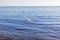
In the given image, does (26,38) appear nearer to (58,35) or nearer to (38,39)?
(38,39)

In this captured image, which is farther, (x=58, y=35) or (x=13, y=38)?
(x=58, y=35)

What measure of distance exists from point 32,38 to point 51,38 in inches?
25.1

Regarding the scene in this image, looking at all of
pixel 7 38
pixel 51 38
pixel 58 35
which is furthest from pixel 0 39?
pixel 58 35

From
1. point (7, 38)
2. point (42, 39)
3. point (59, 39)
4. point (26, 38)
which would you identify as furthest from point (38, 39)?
point (7, 38)

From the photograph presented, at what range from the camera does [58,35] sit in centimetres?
459

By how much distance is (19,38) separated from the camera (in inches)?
169

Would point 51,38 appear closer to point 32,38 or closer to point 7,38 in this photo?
point 32,38

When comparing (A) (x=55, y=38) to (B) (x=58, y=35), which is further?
(B) (x=58, y=35)

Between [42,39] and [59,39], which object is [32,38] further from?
Result: [59,39]

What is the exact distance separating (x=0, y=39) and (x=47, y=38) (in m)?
1.54

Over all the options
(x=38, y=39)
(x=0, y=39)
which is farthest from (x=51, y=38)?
(x=0, y=39)

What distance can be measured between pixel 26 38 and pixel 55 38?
3.15ft

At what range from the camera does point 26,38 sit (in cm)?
430

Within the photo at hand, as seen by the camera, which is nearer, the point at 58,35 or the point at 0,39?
the point at 0,39
